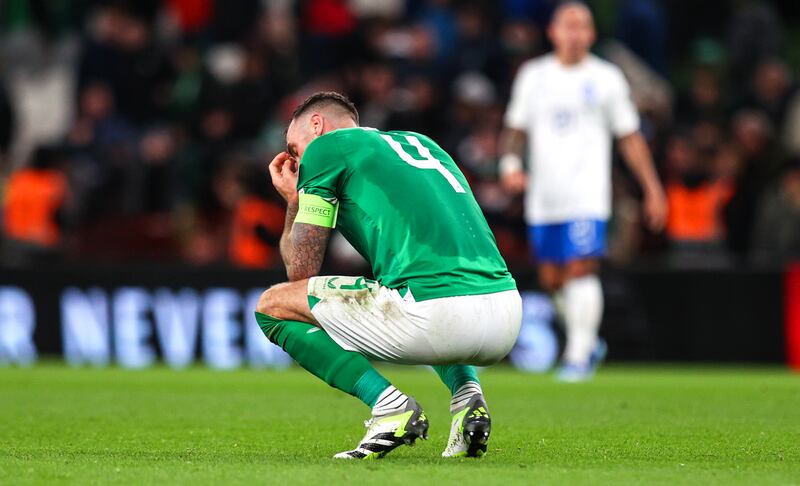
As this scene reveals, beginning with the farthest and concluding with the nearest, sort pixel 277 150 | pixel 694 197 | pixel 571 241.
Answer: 1. pixel 277 150
2. pixel 694 197
3. pixel 571 241

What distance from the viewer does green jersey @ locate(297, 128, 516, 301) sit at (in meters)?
5.70

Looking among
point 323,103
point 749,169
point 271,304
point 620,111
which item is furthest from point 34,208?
point 271,304

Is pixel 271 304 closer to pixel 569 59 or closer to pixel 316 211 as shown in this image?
pixel 316 211

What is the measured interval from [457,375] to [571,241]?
4.85 m

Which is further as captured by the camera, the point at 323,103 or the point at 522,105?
the point at 522,105

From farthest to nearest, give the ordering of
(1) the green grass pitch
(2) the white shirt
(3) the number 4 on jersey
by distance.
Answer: (2) the white shirt
(3) the number 4 on jersey
(1) the green grass pitch

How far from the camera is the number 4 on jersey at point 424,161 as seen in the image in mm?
5910

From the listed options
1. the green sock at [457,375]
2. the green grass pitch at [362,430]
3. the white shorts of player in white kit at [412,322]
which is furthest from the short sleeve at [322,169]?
the green grass pitch at [362,430]

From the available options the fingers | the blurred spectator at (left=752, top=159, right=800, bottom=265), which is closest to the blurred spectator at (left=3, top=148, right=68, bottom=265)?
the blurred spectator at (left=752, top=159, right=800, bottom=265)

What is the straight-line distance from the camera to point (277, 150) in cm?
1620

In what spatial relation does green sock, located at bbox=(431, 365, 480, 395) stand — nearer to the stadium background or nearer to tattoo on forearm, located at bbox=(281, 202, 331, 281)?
tattoo on forearm, located at bbox=(281, 202, 331, 281)

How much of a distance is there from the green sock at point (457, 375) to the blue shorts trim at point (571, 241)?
4716 millimetres

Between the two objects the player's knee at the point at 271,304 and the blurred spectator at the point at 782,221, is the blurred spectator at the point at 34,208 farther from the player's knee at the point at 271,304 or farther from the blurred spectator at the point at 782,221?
the player's knee at the point at 271,304

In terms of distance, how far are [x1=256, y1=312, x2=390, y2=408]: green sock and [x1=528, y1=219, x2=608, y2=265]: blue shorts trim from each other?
5171 millimetres
